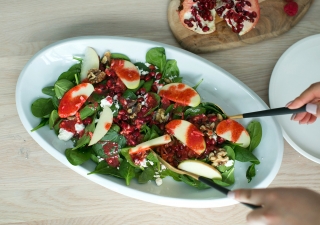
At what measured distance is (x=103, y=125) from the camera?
1.10m

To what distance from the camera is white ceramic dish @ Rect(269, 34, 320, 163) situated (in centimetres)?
116

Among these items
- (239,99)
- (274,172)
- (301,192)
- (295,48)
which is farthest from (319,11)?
(301,192)

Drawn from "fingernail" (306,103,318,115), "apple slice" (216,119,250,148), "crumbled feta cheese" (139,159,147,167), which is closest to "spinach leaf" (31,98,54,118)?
"crumbled feta cheese" (139,159,147,167)

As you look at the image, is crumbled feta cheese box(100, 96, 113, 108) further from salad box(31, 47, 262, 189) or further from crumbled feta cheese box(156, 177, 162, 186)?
crumbled feta cheese box(156, 177, 162, 186)

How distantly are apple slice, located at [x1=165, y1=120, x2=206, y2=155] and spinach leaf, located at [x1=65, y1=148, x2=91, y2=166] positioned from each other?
28 centimetres

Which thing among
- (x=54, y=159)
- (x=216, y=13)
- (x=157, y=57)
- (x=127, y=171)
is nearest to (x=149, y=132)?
(x=127, y=171)

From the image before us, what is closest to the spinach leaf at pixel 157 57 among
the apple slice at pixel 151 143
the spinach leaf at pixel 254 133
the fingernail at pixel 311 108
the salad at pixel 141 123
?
the salad at pixel 141 123

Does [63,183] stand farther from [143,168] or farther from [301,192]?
[301,192]

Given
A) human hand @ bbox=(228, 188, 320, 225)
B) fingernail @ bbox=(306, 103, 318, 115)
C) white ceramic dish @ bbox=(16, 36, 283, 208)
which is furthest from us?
white ceramic dish @ bbox=(16, 36, 283, 208)

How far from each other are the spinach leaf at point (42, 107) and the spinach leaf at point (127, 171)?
300mm

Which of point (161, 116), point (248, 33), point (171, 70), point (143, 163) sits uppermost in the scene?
point (248, 33)

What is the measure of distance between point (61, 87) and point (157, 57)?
1.08 ft

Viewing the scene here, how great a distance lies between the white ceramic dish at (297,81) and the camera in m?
1.16

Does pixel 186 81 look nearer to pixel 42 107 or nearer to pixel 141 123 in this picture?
pixel 141 123
